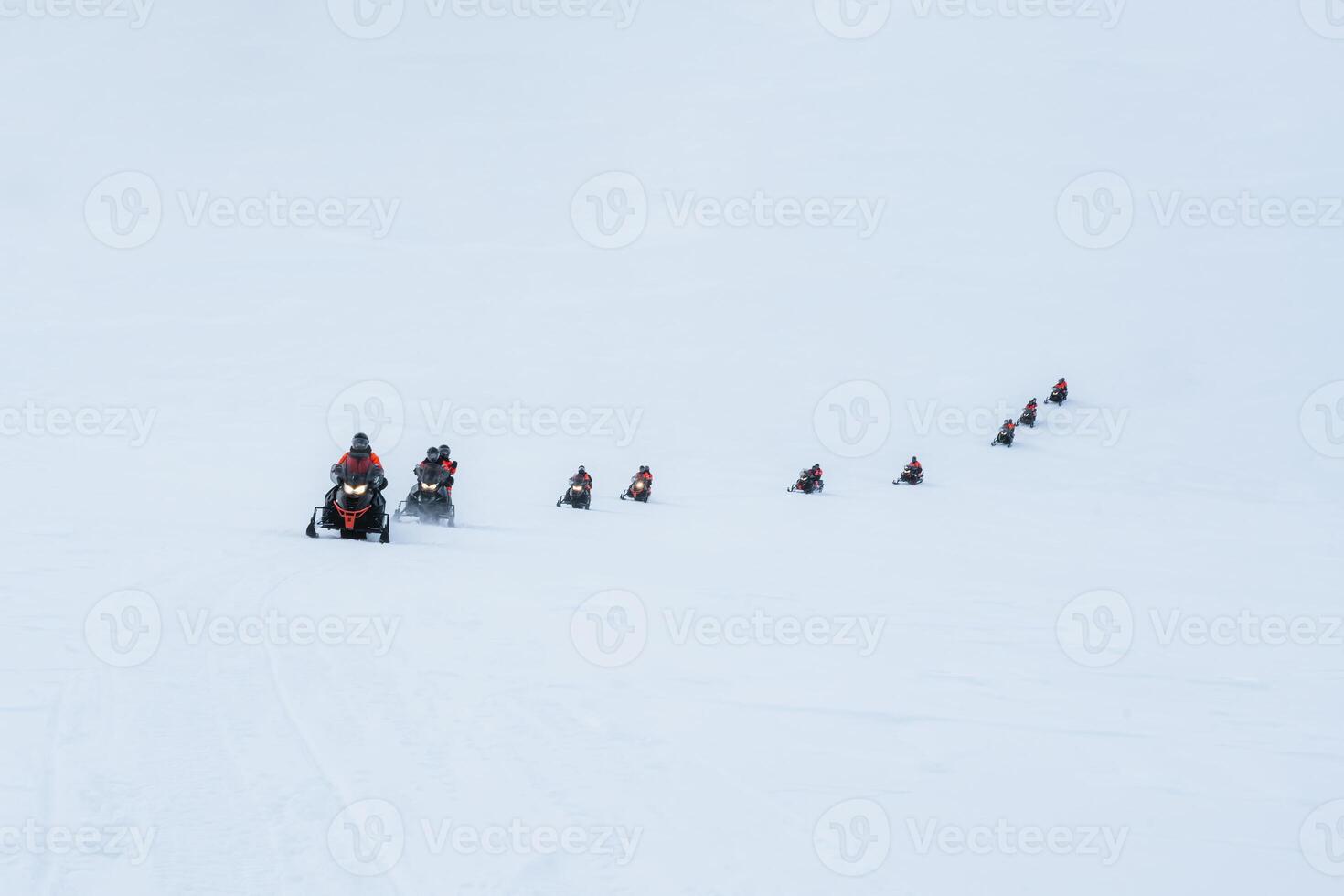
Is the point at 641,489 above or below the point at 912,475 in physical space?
below

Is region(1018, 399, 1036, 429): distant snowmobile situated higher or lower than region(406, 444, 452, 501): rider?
higher

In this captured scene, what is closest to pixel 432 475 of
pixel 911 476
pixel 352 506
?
pixel 352 506

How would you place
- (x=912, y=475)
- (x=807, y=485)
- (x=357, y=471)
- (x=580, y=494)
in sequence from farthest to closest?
1. (x=912, y=475)
2. (x=807, y=485)
3. (x=580, y=494)
4. (x=357, y=471)

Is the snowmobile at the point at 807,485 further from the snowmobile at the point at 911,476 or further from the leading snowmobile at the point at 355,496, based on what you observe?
the leading snowmobile at the point at 355,496

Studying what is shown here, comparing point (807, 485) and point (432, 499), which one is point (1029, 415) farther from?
point (432, 499)

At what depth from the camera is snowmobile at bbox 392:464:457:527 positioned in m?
13.2

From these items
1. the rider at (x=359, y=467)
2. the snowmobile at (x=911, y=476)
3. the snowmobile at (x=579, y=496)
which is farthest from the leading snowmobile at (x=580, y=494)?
the snowmobile at (x=911, y=476)

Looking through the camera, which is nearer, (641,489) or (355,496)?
(355,496)

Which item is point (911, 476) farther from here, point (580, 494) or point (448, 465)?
point (448, 465)

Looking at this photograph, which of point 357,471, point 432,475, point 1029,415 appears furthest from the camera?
point 1029,415

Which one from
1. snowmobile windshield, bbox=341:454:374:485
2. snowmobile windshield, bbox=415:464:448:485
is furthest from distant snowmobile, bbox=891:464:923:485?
snowmobile windshield, bbox=341:454:374:485

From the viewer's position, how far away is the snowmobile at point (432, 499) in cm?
1325

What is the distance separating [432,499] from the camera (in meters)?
13.3

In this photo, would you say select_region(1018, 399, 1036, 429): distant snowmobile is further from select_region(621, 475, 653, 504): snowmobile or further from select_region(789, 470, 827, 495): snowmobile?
select_region(621, 475, 653, 504): snowmobile
